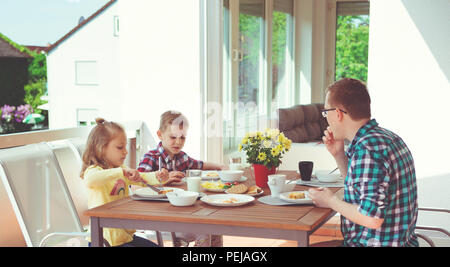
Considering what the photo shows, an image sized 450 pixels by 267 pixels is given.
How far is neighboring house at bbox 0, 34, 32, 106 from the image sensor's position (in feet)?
11.1

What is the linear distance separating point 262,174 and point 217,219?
2.10 feet

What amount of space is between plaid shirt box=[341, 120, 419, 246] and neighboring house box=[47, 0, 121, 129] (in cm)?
256

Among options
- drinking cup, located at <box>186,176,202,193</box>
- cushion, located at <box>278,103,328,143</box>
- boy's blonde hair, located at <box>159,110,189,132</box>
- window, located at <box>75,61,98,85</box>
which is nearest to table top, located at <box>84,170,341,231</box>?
drinking cup, located at <box>186,176,202,193</box>

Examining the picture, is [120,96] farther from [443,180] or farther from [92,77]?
[443,180]

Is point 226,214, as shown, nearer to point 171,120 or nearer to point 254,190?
point 254,190

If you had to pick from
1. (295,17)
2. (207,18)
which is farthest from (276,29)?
(207,18)

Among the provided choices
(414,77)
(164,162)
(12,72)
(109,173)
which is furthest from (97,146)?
(414,77)

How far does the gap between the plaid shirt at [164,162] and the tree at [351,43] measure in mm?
5117

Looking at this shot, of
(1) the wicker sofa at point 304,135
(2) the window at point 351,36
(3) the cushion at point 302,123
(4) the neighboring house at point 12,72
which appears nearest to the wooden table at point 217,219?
(4) the neighboring house at point 12,72

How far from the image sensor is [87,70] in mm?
4148

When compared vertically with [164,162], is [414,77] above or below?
above

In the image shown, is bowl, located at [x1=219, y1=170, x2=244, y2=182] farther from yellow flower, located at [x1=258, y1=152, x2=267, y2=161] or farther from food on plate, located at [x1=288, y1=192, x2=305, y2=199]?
food on plate, located at [x1=288, y1=192, x2=305, y2=199]
